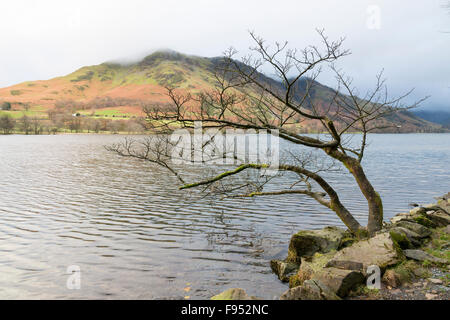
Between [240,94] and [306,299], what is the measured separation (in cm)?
811

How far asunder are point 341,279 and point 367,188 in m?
4.88

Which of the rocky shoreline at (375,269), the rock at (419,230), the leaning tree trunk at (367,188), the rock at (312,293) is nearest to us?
the rock at (312,293)

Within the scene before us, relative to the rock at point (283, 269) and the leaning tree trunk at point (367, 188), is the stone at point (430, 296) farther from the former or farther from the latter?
the leaning tree trunk at point (367, 188)

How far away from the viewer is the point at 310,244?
1208 centimetres

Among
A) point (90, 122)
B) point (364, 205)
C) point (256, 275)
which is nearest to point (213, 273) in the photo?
point (256, 275)

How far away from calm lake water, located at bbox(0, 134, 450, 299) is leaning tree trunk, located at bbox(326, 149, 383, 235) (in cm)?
414

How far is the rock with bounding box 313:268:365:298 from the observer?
25.0 feet

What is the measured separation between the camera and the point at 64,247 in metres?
13.5

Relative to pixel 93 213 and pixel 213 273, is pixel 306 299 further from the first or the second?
pixel 93 213

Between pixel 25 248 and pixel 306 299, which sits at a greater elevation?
pixel 306 299

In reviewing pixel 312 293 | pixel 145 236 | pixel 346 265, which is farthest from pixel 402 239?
pixel 145 236

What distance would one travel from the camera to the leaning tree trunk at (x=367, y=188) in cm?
1121

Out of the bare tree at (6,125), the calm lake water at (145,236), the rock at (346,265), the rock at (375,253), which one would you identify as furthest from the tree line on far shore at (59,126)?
the rock at (346,265)
